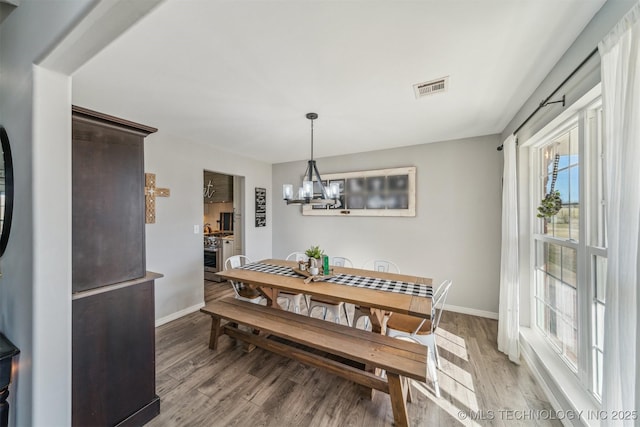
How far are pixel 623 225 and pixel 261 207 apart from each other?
15.1 ft

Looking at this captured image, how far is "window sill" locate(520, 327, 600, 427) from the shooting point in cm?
147

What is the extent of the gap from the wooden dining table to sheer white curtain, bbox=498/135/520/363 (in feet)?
2.62

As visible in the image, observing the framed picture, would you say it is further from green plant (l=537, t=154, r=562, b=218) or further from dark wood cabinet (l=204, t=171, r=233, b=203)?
dark wood cabinet (l=204, t=171, r=233, b=203)

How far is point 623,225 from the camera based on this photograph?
933 millimetres

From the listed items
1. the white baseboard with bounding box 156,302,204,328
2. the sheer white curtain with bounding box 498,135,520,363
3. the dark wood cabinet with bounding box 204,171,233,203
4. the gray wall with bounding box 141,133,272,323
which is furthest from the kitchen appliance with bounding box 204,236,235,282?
the sheer white curtain with bounding box 498,135,520,363

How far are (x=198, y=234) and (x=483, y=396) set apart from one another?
384 cm

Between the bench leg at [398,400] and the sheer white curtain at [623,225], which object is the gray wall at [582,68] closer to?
the sheer white curtain at [623,225]

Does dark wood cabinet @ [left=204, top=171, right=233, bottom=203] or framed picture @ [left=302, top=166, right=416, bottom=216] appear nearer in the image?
framed picture @ [left=302, top=166, right=416, bottom=216]

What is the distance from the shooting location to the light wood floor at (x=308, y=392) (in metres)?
1.70

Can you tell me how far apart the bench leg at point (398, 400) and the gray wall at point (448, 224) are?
93.7 inches

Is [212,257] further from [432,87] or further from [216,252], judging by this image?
[432,87]

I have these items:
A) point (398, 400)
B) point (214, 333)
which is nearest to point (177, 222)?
point (214, 333)

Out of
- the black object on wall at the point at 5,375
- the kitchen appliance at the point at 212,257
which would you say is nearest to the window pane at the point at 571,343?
the black object on wall at the point at 5,375

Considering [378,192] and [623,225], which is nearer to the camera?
[623,225]
